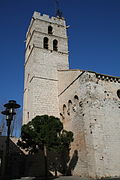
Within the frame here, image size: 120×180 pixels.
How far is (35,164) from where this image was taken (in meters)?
14.7

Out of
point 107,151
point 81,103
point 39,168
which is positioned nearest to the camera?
point 107,151

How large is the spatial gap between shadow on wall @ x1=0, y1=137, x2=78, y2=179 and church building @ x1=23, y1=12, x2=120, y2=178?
5.49ft

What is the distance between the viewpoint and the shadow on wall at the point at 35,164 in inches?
568

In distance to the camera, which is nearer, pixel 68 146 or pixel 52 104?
pixel 68 146

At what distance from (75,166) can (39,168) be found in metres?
3.25

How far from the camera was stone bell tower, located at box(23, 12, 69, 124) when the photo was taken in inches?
686

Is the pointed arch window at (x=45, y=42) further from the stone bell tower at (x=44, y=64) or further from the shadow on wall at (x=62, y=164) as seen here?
the shadow on wall at (x=62, y=164)

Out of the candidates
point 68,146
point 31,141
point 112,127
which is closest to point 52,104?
point 68,146

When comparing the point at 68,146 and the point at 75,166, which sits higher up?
the point at 68,146

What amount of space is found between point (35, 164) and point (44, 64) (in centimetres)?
1024

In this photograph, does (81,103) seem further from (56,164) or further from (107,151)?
(56,164)

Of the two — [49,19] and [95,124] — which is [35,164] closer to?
[95,124]

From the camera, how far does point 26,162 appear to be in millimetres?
15398

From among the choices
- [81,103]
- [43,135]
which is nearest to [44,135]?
[43,135]
